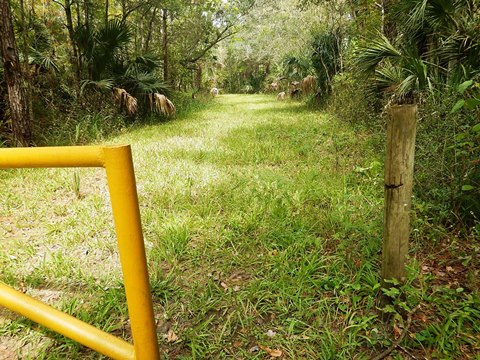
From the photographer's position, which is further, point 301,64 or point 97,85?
point 301,64

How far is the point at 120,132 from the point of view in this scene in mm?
6816

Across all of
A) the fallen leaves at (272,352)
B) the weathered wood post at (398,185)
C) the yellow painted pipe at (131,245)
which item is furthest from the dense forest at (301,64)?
the yellow painted pipe at (131,245)

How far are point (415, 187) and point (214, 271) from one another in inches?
74.9

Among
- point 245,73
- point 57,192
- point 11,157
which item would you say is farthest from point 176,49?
point 245,73

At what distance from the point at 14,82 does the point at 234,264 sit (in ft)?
15.5

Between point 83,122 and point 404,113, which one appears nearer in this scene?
point 404,113

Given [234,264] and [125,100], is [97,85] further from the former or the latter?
[234,264]

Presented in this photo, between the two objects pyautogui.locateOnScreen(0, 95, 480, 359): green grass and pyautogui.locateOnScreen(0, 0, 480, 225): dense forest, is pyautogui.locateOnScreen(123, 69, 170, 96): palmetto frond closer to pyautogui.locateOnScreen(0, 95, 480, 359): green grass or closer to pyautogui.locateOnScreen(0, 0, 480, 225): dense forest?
pyautogui.locateOnScreen(0, 0, 480, 225): dense forest

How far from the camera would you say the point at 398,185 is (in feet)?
4.41

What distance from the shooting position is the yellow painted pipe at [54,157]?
0.83 m

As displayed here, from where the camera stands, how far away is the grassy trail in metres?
1.54

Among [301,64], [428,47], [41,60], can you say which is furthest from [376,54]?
[301,64]

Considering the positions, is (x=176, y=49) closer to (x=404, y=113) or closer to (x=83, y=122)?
(x=83, y=122)

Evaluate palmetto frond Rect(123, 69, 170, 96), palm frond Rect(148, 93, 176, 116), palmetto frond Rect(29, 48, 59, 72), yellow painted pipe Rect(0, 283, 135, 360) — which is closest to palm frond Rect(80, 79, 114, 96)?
palmetto frond Rect(29, 48, 59, 72)
